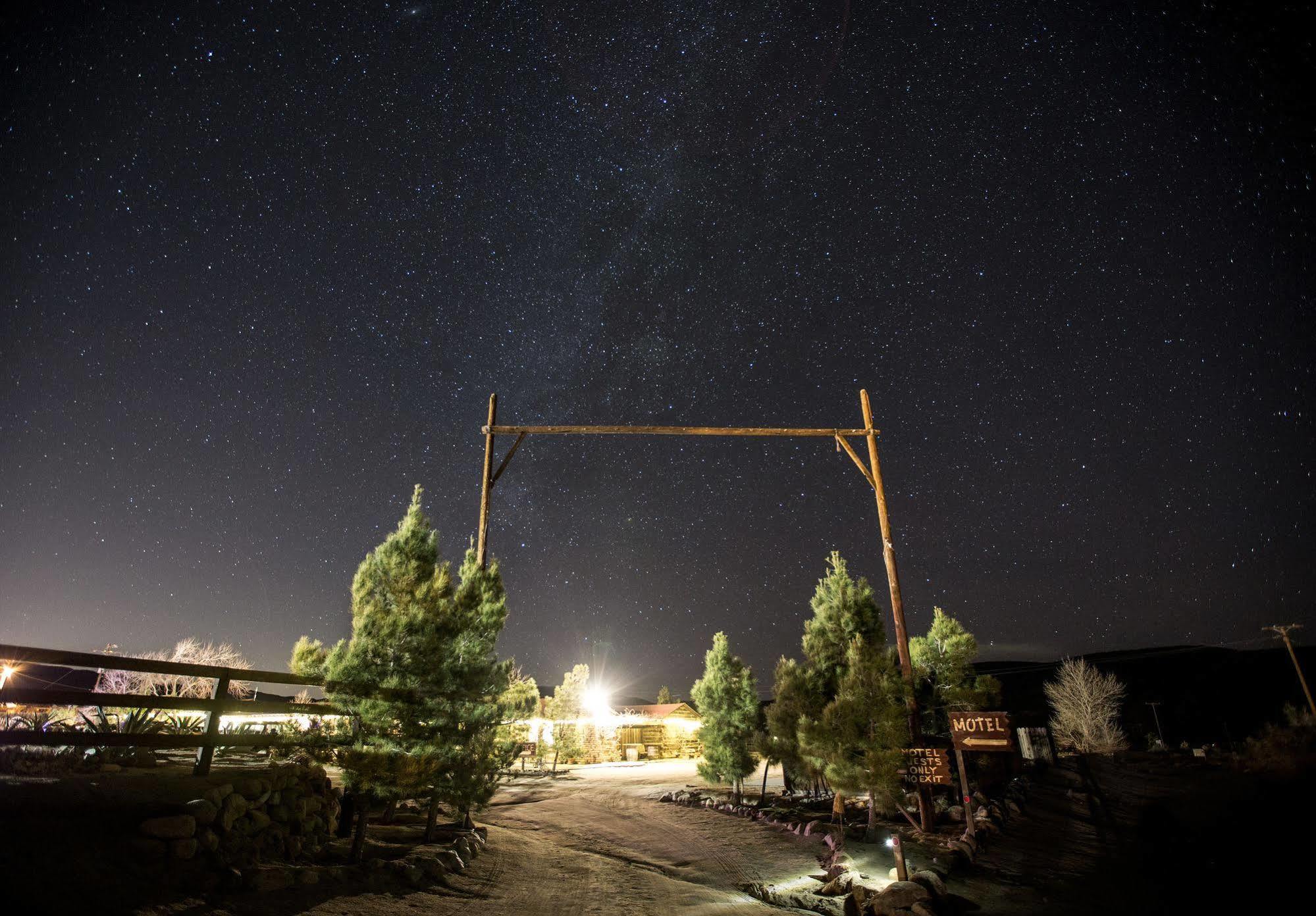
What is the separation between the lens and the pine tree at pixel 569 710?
1486 inches

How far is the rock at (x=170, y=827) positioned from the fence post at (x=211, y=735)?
1.24 m

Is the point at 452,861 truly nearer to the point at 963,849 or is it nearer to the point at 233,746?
the point at 233,746

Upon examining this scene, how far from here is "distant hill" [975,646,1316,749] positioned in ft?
263

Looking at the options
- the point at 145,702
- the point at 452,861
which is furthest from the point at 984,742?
the point at 145,702

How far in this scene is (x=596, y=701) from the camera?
44594 millimetres

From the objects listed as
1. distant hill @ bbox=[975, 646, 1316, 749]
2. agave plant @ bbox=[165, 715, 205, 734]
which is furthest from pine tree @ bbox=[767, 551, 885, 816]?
distant hill @ bbox=[975, 646, 1316, 749]

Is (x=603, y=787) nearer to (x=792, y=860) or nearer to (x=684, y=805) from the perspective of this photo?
(x=684, y=805)

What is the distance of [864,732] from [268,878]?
33.3ft

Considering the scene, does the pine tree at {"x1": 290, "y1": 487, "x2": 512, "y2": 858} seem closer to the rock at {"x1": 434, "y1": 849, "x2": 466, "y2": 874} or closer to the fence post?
the rock at {"x1": 434, "y1": 849, "x2": 466, "y2": 874}

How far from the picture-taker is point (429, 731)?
9.56 metres

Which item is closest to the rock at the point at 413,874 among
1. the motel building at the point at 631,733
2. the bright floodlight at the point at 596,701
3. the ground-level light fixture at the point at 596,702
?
the motel building at the point at 631,733

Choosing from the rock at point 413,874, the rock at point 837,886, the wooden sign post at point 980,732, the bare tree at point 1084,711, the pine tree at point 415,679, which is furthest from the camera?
the bare tree at point 1084,711

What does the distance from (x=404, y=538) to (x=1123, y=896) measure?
14.1 metres

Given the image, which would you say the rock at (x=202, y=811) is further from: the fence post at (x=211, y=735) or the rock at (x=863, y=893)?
the rock at (x=863, y=893)
